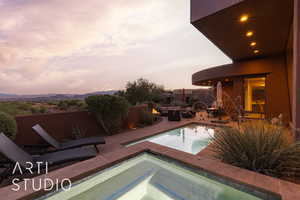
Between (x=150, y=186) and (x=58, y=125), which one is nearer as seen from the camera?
(x=150, y=186)

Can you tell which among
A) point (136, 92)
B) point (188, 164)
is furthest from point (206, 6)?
point (136, 92)

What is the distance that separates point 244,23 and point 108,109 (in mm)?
5335

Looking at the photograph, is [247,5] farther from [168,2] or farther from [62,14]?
[62,14]

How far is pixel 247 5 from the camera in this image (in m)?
3.09

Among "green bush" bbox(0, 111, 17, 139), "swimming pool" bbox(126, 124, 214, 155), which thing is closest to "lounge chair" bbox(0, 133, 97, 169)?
"green bush" bbox(0, 111, 17, 139)

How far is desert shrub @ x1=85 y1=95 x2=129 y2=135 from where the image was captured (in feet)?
17.1

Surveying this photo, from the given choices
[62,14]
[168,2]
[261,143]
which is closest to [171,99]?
[168,2]

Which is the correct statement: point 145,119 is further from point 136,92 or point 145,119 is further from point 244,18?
point 136,92

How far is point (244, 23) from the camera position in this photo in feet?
12.8

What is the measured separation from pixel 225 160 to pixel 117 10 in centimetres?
659

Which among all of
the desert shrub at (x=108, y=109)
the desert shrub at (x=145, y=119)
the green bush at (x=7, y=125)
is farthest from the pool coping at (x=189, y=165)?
the desert shrub at (x=145, y=119)

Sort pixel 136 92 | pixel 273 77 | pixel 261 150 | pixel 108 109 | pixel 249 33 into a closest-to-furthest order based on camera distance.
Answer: pixel 261 150
pixel 249 33
pixel 108 109
pixel 273 77
pixel 136 92

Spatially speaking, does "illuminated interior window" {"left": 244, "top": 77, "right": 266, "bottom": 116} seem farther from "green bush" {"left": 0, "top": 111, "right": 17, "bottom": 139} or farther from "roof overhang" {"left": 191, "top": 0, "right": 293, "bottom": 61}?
"green bush" {"left": 0, "top": 111, "right": 17, "bottom": 139}

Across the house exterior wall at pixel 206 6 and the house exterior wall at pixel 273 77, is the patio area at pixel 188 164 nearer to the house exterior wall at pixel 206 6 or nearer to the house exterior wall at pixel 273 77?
the house exterior wall at pixel 206 6
